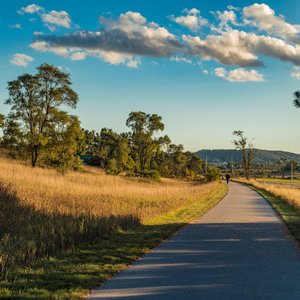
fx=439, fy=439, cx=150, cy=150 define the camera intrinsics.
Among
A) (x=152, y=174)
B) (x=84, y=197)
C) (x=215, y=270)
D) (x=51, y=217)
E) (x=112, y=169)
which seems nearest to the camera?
(x=215, y=270)

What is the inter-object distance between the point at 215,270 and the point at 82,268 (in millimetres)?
2462

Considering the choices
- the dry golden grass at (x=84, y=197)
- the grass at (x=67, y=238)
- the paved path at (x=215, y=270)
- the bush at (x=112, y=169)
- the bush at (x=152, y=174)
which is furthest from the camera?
the bush at (x=112, y=169)

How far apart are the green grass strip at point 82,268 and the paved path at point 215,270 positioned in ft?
1.01

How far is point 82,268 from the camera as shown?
814 cm

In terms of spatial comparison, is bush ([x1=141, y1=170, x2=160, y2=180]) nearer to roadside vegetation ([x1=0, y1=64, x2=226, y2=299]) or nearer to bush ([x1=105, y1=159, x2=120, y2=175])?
bush ([x1=105, y1=159, x2=120, y2=175])

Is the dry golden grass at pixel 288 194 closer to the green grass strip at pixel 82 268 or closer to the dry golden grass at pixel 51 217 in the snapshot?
the dry golden grass at pixel 51 217

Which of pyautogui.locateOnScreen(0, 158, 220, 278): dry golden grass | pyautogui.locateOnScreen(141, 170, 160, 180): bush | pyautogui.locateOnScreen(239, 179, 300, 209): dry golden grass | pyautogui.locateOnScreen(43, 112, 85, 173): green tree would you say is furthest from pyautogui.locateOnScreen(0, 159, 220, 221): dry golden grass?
pyautogui.locateOnScreen(141, 170, 160, 180): bush

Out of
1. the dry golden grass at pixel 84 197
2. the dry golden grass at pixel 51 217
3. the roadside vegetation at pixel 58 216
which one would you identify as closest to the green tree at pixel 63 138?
the roadside vegetation at pixel 58 216

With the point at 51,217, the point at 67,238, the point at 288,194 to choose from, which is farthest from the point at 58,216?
the point at 288,194

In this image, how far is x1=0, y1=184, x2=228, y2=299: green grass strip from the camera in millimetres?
6570

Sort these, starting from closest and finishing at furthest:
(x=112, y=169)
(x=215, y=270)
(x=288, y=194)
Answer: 1. (x=215, y=270)
2. (x=288, y=194)
3. (x=112, y=169)

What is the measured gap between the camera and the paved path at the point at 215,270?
6.56 meters

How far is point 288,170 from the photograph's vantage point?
184000mm

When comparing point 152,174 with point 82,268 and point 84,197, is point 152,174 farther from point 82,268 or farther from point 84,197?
point 82,268
